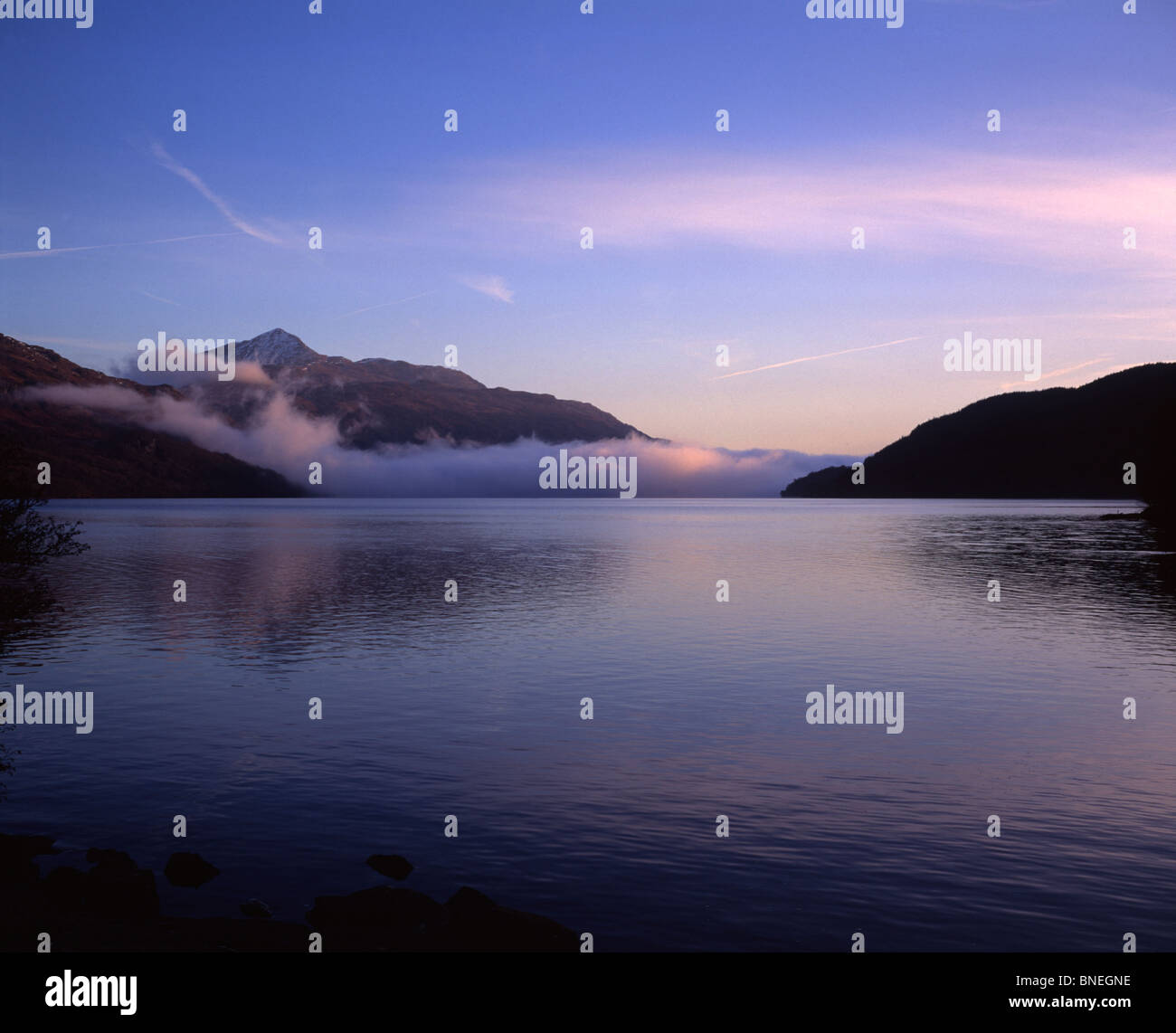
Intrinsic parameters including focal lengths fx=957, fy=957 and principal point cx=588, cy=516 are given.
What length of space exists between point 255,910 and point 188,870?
2838mm

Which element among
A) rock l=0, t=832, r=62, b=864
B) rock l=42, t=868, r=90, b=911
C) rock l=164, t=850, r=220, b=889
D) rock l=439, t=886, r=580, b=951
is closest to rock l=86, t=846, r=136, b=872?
rock l=42, t=868, r=90, b=911

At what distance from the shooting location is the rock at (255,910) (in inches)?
710

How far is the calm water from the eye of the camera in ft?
63.9

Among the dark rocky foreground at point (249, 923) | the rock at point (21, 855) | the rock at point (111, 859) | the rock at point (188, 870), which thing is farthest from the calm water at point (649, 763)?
the rock at point (111, 859)

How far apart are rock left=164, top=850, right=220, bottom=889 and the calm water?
1.31 ft

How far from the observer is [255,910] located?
18.1 metres

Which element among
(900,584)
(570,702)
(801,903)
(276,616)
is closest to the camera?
(801,903)

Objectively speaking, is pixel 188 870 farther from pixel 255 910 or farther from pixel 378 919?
pixel 378 919

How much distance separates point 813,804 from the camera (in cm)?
2609

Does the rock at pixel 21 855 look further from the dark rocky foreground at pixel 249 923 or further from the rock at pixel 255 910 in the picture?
the rock at pixel 255 910

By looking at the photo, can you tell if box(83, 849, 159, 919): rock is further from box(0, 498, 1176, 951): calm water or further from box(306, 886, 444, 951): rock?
box(306, 886, 444, 951): rock
